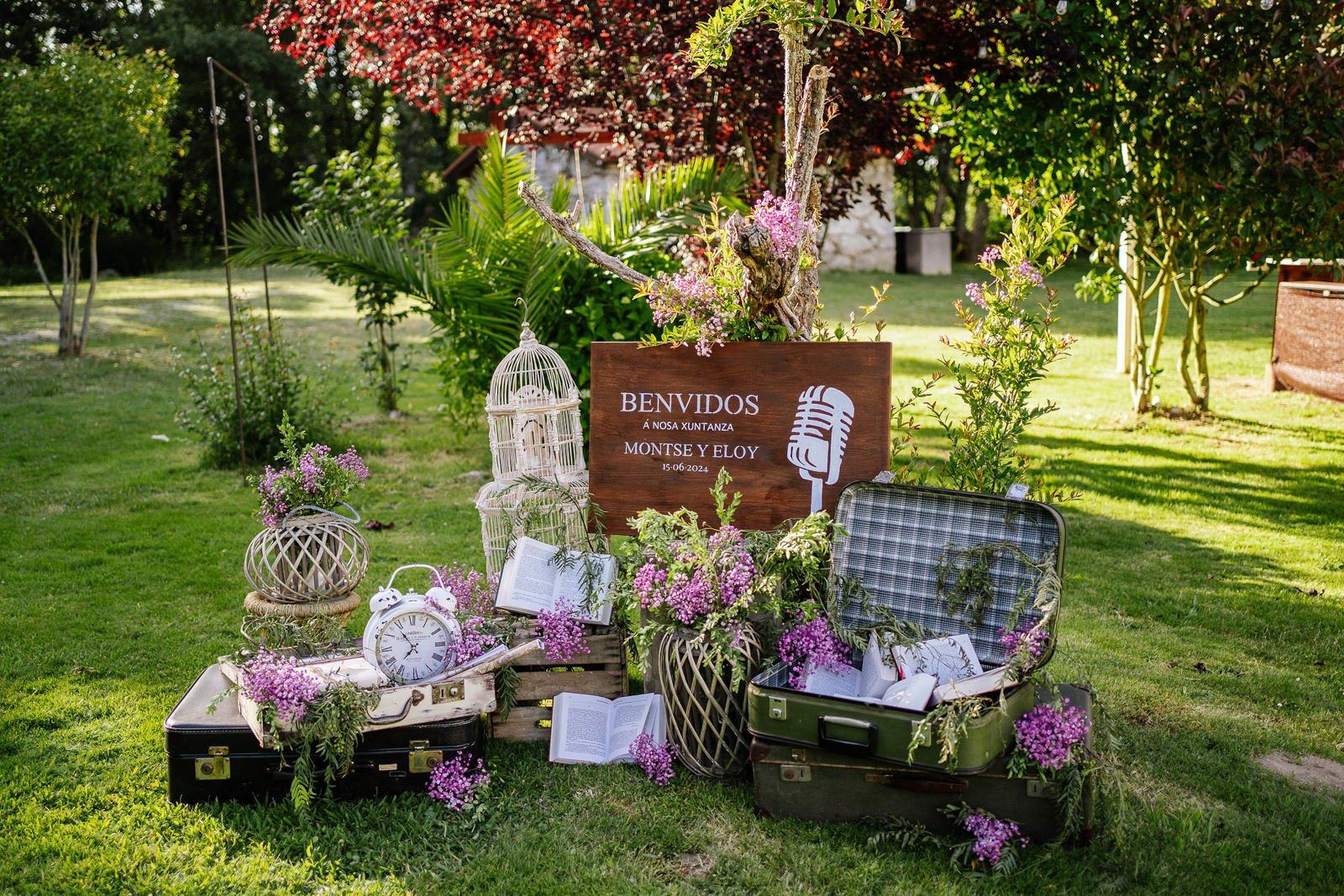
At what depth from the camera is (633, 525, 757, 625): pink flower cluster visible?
3.23 meters

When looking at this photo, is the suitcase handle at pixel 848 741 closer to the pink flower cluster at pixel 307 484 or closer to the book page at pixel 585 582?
the book page at pixel 585 582

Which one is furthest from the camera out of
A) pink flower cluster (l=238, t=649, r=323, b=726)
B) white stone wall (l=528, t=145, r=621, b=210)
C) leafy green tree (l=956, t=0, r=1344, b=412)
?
white stone wall (l=528, t=145, r=621, b=210)

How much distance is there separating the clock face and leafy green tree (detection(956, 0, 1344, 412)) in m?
5.17

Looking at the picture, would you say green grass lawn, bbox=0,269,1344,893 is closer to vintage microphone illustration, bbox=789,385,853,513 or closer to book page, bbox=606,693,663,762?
book page, bbox=606,693,663,762

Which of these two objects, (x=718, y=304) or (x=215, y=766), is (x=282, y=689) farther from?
(x=718, y=304)

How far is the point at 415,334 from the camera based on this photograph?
48.0 feet

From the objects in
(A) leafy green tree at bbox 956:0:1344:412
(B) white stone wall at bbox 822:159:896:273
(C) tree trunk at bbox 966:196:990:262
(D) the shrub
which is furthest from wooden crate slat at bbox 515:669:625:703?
(C) tree trunk at bbox 966:196:990:262

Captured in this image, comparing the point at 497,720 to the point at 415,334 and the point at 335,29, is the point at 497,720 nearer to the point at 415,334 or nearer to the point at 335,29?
the point at 335,29

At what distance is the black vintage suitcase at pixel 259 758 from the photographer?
3189 mm

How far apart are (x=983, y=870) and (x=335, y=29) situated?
7.24 m

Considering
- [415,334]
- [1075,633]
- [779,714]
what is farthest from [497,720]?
[415,334]

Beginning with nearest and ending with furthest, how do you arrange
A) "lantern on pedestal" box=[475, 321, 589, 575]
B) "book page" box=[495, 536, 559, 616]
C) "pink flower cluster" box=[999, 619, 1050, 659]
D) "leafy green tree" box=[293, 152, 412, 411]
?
"pink flower cluster" box=[999, 619, 1050, 659]
"book page" box=[495, 536, 559, 616]
"lantern on pedestal" box=[475, 321, 589, 575]
"leafy green tree" box=[293, 152, 412, 411]

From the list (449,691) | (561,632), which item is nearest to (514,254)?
(561,632)

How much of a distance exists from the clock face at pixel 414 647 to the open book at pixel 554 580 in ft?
0.83
